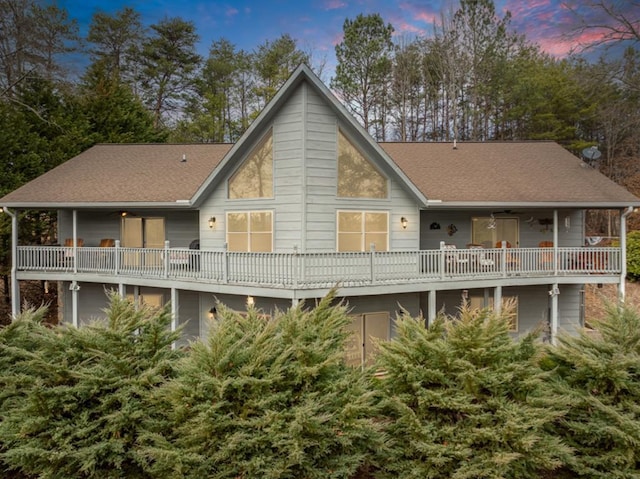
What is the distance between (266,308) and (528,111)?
25.4 metres

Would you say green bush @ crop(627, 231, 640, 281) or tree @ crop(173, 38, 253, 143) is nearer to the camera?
green bush @ crop(627, 231, 640, 281)

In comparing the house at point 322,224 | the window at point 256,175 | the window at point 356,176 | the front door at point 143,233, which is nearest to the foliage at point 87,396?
the house at point 322,224

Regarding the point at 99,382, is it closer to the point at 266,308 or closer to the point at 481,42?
the point at 266,308

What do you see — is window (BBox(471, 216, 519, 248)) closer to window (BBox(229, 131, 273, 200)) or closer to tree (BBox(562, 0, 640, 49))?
window (BBox(229, 131, 273, 200))

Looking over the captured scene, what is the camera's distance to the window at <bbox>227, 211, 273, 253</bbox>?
13.1 metres

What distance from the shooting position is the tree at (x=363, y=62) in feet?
102

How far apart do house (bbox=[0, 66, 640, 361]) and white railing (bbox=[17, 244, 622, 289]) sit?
0.04m

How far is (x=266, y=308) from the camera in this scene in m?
13.5

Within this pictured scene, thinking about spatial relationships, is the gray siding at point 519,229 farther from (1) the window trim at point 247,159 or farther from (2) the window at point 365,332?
(1) the window trim at point 247,159

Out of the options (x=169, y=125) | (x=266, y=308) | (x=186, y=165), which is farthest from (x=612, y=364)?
(x=169, y=125)

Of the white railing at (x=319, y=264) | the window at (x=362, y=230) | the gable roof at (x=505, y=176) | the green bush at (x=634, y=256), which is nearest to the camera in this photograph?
the white railing at (x=319, y=264)

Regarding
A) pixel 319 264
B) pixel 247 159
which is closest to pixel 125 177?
pixel 247 159

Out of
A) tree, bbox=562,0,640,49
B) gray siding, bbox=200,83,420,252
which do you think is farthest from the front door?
tree, bbox=562,0,640,49

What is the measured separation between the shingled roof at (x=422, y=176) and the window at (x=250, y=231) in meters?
1.65
